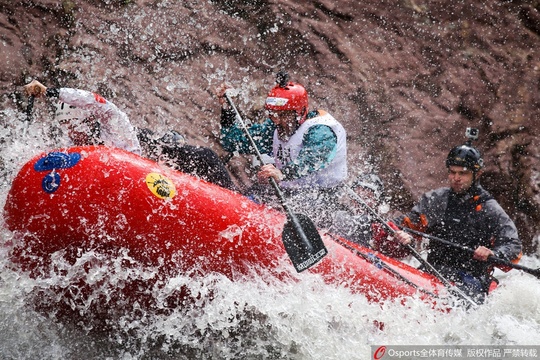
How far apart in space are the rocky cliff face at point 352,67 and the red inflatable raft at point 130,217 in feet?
9.73

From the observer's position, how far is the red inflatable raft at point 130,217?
108 inches

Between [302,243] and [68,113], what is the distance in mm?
1860

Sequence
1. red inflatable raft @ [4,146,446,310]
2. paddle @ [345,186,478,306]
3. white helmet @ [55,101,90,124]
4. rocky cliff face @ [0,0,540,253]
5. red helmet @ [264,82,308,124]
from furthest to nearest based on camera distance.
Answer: rocky cliff face @ [0,0,540,253] → red helmet @ [264,82,308,124] → paddle @ [345,186,478,306] → white helmet @ [55,101,90,124] → red inflatable raft @ [4,146,446,310]

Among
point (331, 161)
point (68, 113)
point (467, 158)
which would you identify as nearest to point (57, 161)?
point (68, 113)

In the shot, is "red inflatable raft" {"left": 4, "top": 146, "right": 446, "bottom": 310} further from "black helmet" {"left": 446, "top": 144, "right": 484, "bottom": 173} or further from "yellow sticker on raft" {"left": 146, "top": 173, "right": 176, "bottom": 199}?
"black helmet" {"left": 446, "top": 144, "right": 484, "bottom": 173}

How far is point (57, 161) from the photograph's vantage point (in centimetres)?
284

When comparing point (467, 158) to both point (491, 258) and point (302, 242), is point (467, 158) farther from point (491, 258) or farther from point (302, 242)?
point (302, 242)

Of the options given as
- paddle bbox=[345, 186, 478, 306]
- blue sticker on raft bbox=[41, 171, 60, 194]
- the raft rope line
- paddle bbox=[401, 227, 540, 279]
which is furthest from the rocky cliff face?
blue sticker on raft bbox=[41, 171, 60, 194]

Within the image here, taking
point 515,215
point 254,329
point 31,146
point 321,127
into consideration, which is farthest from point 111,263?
point 515,215

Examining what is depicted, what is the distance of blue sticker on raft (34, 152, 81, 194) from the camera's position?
2.77 metres

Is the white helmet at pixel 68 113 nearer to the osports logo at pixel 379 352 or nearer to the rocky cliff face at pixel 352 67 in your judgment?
the rocky cliff face at pixel 352 67

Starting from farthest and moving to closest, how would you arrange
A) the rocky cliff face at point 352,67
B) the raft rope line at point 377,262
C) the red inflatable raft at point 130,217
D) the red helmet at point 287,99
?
the rocky cliff face at point 352,67
the red helmet at point 287,99
the raft rope line at point 377,262
the red inflatable raft at point 130,217

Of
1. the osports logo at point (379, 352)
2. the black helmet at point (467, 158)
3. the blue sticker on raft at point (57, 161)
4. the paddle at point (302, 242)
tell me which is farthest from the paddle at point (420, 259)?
the blue sticker on raft at point (57, 161)

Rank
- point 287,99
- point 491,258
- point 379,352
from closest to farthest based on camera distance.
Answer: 1. point 379,352
2. point 491,258
3. point 287,99
